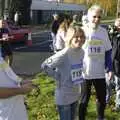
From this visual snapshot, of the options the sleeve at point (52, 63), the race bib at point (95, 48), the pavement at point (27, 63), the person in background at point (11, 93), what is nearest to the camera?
the person in background at point (11, 93)

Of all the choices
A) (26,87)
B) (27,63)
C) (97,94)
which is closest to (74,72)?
(97,94)

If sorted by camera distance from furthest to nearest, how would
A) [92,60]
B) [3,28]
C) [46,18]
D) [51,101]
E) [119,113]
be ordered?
[46,18]
[3,28]
[51,101]
[119,113]
[92,60]

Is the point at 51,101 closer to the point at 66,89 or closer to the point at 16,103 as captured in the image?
→ the point at 66,89

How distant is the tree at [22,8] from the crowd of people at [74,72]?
38267mm

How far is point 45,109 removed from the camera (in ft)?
26.5

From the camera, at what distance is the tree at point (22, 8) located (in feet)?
151

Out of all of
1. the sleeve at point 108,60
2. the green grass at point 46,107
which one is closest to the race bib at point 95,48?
the sleeve at point 108,60

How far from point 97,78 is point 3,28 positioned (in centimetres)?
571

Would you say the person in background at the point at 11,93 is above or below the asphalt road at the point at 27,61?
above

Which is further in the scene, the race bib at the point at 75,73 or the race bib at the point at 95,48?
the race bib at the point at 95,48

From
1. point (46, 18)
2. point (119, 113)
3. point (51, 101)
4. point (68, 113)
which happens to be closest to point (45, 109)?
point (51, 101)

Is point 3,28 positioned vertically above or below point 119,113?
above

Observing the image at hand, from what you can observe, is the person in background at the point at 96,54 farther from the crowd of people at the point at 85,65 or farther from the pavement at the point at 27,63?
the pavement at the point at 27,63

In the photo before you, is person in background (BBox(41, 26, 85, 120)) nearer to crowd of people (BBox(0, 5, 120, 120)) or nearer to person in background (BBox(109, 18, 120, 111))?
crowd of people (BBox(0, 5, 120, 120))
